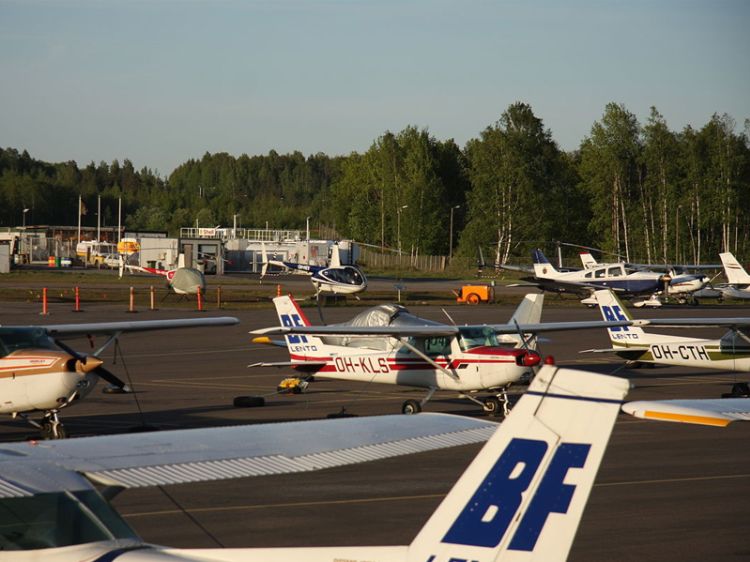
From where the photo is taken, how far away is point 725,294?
51.5 m

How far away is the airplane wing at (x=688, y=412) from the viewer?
481cm

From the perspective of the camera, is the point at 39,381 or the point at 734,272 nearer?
the point at 39,381

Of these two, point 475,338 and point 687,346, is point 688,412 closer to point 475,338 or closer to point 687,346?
point 475,338

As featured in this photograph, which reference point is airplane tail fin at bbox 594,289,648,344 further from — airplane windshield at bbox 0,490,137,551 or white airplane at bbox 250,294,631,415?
airplane windshield at bbox 0,490,137,551

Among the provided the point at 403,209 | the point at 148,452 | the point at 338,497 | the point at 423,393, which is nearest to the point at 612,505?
the point at 338,497

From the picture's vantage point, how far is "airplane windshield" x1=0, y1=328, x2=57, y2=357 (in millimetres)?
14539

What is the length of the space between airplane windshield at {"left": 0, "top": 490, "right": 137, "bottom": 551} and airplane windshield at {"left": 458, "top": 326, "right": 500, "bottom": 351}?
13.4 meters

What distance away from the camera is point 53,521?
4965 mm

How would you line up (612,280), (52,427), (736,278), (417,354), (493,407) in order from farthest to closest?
(612,280)
(736,278)
(417,354)
(493,407)
(52,427)

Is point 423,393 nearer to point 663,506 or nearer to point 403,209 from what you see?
point 663,506

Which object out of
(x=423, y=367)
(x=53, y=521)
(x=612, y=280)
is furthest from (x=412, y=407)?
(x=612, y=280)

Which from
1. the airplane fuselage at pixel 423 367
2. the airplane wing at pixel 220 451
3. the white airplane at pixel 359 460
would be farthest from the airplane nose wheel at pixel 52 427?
the white airplane at pixel 359 460

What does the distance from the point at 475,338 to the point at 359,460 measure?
12.8m

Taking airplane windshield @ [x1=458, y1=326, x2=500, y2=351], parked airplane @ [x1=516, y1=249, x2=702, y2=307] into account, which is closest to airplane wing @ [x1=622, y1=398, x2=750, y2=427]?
airplane windshield @ [x1=458, y1=326, x2=500, y2=351]
